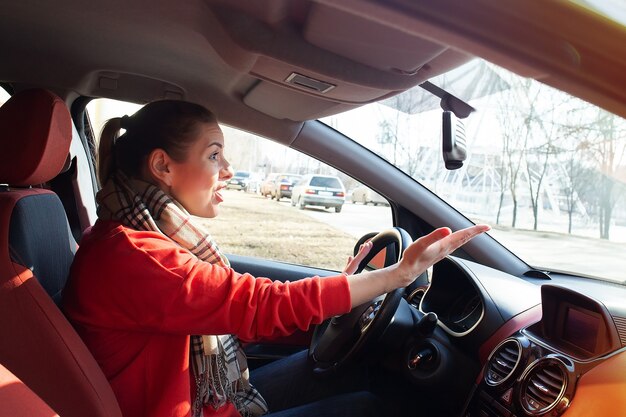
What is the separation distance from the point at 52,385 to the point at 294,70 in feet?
3.65

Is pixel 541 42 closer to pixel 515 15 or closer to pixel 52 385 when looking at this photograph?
pixel 515 15

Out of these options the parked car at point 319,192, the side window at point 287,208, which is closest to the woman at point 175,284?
the side window at point 287,208

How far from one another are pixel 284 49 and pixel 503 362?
1.13m

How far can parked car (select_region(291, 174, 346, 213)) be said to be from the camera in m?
3.15

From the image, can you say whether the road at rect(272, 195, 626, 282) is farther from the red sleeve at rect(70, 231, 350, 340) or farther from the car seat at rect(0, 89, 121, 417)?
the car seat at rect(0, 89, 121, 417)

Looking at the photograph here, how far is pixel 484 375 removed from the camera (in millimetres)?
1630

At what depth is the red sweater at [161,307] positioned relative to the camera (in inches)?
49.2

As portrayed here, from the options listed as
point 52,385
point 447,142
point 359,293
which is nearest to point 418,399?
point 359,293

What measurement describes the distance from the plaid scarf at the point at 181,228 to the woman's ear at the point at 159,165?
4cm

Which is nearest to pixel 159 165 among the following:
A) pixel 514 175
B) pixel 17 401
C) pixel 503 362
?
pixel 17 401

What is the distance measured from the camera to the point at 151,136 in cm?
151

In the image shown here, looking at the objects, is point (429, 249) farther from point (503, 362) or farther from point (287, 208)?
point (287, 208)

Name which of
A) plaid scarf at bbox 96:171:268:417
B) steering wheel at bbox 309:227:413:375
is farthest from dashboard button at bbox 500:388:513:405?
plaid scarf at bbox 96:171:268:417

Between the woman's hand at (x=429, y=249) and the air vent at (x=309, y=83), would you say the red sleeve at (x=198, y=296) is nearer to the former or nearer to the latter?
the woman's hand at (x=429, y=249)
